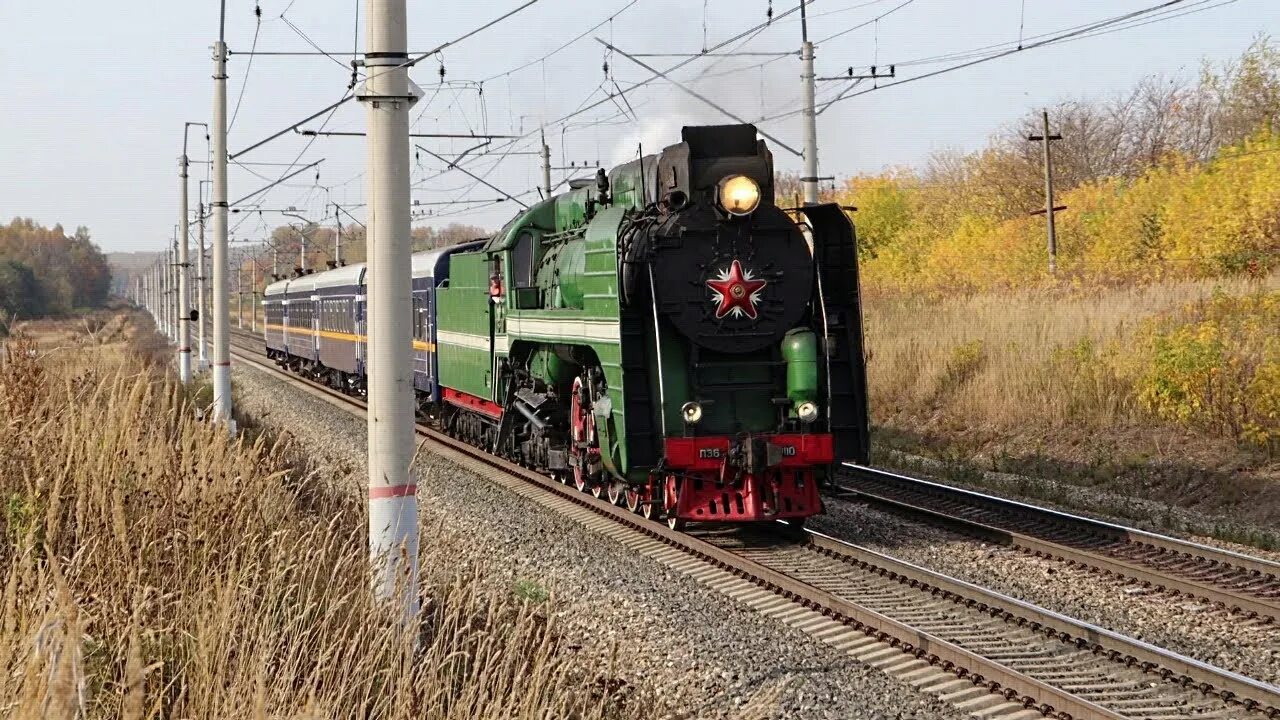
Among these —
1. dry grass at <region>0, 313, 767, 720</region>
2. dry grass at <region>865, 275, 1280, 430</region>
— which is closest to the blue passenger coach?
dry grass at <region>0, 313, 767, 720</region>

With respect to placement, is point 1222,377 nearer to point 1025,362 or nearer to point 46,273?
point 1025,362

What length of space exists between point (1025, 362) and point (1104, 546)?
295 inches

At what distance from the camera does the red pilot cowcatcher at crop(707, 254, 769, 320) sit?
10.8m

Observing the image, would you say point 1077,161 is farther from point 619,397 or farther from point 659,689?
point 659,689

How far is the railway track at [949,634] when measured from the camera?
6449mm

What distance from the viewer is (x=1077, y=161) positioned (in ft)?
180

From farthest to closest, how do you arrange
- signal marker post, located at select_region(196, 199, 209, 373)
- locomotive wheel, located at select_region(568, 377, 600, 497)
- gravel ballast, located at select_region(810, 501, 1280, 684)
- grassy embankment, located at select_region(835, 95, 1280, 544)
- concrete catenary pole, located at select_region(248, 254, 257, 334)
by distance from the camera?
concrete catenary pole, located at select_region(248, 254, 257, 334) < signal marker post, located at select_region(196, 199, 209, 373) < grassy embankment, located at select_region(835, 95, 1280, 544) < locomotive wheel, located at select_region(568, 377, 600, 497) < gravel ballast, located at select_region(810, 501, 1280, 684)

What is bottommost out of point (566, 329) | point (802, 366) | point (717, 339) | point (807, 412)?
point (807, 412)

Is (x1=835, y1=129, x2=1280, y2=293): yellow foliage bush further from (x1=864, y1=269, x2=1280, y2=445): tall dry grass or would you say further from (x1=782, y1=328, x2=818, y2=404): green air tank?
(x1=782, y1=328, x2=818, y2=404): green air tank

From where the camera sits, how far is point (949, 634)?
779cm

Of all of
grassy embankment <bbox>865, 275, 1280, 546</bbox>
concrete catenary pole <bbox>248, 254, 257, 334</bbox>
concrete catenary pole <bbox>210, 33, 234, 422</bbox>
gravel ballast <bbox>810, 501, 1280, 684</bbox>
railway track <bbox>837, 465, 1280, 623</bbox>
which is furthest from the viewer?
concrete catenary pole <bbox>248, 254, 257, 334</bbox>

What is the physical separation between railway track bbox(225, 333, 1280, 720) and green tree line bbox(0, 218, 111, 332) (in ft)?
95.7

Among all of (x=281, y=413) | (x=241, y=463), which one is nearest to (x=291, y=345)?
(x=281, y=413)

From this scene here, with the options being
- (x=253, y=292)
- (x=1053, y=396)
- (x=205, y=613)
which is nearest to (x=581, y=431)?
(x=1053, y=396)
